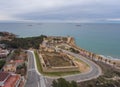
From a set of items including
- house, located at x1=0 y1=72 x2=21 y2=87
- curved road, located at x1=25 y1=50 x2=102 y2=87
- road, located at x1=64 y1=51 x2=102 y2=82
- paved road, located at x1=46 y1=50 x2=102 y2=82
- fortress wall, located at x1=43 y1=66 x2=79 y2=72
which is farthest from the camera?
fortress wall, located at x1=43 y1=66 x2=79 y2=72

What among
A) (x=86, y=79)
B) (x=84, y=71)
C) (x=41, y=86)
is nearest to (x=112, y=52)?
(x=84, y=71)

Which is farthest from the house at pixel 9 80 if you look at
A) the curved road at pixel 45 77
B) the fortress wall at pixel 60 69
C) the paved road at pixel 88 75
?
the fortress wall at pixel 60 69

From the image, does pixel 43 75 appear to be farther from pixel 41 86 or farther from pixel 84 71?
pixel 84 71

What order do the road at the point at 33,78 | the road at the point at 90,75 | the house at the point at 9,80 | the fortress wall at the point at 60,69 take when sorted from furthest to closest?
the fortress wall at the point at 60,69
the road at the point at 90,75
the road at the point at 33,78
the house at the point at 9,80

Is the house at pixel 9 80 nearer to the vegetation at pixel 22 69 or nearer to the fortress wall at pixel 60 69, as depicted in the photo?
the vegetation at pixel 22 69

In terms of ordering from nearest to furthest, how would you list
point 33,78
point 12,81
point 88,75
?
1. point 12,81
2. point 33,78
3. point 88,75

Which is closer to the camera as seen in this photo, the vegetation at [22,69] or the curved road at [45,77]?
the curved road at [45,77]

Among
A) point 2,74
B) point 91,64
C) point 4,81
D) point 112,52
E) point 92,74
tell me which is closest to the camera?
point 4,81

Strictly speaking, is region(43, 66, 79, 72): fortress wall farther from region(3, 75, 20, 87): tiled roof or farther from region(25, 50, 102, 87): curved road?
region(3, 75, 20, 87): tiled roof

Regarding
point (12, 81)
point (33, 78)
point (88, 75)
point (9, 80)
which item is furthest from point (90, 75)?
point (9, 80)

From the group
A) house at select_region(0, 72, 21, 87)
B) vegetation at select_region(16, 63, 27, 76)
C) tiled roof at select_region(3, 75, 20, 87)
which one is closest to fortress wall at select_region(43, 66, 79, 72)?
vegetation at select_region(16, 63, 27, 76)

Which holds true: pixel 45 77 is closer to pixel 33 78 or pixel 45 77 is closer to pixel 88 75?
Result: pixel 33 78
